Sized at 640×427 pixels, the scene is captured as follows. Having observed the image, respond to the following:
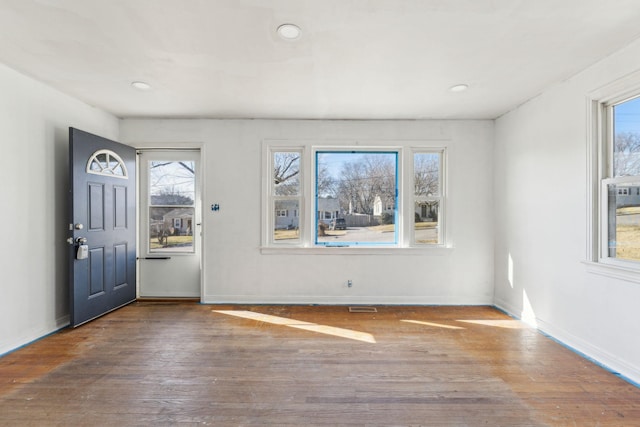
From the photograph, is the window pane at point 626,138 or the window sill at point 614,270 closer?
the window sill at point 614,270

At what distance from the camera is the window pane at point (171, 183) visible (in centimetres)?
441

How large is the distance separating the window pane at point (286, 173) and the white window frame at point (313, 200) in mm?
58

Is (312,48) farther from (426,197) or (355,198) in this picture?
(426,197)

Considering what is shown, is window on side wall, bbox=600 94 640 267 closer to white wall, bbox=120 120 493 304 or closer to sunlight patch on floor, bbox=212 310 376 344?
white wall, bbox=120 120 493 304

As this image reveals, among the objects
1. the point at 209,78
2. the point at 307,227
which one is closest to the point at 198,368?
the point at 307,227

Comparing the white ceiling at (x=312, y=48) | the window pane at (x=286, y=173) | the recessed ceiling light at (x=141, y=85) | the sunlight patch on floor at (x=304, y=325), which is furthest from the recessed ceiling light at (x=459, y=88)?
the recessed ceiling light at (x=141, y=85)

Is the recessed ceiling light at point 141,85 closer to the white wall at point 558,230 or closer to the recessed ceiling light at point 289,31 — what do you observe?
the recessed ceiling light at point 289,31

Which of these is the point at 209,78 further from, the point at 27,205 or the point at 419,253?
the point at 419,253

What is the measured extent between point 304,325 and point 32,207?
9.70 ft

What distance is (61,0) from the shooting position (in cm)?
186

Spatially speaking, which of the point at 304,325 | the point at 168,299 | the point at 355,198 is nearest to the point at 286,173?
the point at 355,198

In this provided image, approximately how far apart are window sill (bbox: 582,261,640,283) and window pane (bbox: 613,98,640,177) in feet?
2.46

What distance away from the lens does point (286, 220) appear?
4332 millimetres

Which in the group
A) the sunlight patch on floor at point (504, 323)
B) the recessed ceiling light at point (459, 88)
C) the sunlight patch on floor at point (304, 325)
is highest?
the recessed ceiling light at point (459, 88)
